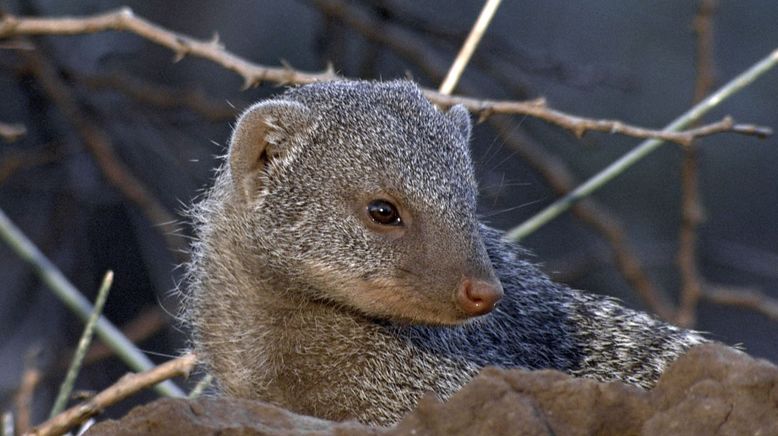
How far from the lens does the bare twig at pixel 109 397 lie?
2250mm

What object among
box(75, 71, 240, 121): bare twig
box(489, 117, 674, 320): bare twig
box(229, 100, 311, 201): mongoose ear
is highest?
box(229, 100, 311, 201): mongoose ear

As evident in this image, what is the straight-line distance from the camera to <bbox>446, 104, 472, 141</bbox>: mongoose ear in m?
2.74

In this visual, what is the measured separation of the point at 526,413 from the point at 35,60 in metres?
2.86

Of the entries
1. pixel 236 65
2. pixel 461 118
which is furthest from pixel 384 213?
pixel 236 65

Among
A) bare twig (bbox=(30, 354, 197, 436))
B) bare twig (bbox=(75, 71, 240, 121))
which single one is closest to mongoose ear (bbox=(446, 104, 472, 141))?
bare twig (bbox=(30, 354, 197, 436))

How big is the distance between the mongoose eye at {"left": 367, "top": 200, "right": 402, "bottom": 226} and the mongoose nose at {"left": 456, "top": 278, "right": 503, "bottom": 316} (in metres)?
0.23

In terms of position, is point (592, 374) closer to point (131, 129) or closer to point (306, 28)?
point (131, 129)

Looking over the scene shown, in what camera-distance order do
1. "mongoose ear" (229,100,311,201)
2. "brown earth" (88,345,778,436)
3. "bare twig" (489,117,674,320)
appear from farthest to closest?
"bare twig" (489,117,674,320)
"mongoose ear" (229,100,311,201)
"brown earth" (88,345,778,436)

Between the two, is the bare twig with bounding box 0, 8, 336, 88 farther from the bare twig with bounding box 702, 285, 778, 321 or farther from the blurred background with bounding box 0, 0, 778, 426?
the bare twig with bounding box 702, 285, 778, 321

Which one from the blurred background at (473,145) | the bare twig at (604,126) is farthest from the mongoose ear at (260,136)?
the blurred background at (473,145)

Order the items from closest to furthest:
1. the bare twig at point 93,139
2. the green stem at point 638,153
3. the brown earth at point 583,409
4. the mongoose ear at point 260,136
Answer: the brown earth at point 583,409
the mongoose ear at point 260,136
the green stem at point 638,153
the bare twig at point 93,139

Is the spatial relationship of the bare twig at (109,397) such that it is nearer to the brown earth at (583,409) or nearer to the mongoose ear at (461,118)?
the brown earth at (583,409)

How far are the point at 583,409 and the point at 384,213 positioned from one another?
0.84m

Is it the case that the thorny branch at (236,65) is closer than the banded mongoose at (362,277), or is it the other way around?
the banded mongoose at (362,277)
